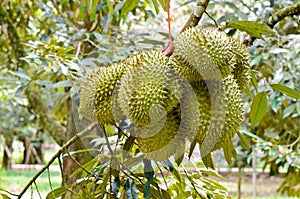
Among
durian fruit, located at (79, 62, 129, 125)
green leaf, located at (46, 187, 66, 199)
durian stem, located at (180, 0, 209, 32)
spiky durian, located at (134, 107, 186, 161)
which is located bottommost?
green leaf, located at (46, 187, 66, 199)

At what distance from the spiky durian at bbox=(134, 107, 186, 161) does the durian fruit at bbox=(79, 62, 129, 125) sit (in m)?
0.06

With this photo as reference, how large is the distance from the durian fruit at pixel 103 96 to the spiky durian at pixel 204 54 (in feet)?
0.28

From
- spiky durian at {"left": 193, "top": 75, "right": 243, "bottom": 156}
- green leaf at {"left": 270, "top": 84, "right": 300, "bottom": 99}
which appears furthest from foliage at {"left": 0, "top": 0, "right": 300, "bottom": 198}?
spiky durian at {"left": 193, "top": 75, "right": 243, "bottom": 156}

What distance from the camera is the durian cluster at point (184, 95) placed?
0.55 meters

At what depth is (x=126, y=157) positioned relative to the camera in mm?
702

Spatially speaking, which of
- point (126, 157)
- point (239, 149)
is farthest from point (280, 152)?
point (239, 149)

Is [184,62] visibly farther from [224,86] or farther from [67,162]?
[67,162]

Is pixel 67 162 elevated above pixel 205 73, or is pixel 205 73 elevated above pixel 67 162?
pixel 205 73

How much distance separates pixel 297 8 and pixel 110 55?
0.78m

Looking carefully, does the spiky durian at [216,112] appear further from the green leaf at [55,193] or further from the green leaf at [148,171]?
the green leaf at [55,193]

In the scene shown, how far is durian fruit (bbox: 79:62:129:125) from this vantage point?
60cm

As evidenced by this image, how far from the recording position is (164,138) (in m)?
0.56

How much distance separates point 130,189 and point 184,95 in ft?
0.66

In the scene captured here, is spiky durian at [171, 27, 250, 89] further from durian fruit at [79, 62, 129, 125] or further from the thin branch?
the thin branch
